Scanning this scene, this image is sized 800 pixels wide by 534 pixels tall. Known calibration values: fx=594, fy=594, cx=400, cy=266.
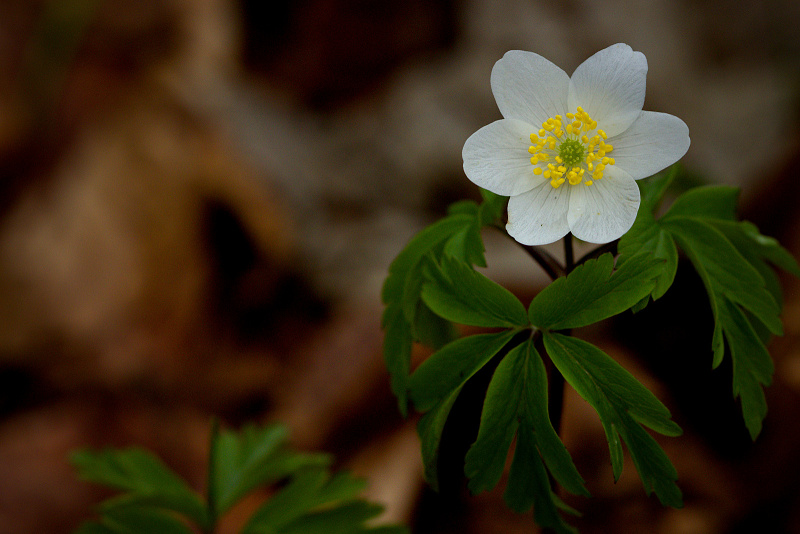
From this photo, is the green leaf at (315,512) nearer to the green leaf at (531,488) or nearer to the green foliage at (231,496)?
the green foliage at (231,496)

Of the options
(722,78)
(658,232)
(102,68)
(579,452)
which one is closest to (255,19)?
(102,68)

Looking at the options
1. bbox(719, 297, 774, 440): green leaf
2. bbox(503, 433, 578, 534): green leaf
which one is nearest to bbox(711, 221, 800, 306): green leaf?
bbox(719, 297, 774, 440): green leaf

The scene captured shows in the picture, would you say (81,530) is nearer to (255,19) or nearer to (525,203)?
(525,203)

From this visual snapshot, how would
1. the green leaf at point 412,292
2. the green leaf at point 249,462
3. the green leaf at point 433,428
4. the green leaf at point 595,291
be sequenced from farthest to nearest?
the green leaf at point 249,462
the green leaf at point 412,292
the green leaf at point 433,428
the green leaf at point 595,291

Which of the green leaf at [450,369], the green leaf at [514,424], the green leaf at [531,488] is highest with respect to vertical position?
the green leaf at [450,369]

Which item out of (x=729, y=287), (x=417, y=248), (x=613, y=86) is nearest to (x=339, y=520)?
(x=417, y=248)

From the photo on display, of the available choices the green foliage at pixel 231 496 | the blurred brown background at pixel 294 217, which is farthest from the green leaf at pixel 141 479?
the blurred brown background at pixel 294 217

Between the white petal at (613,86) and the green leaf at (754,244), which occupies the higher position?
the white petal at (613,86)

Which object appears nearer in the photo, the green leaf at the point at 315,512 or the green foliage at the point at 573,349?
the green foliage at the point at 573,349
